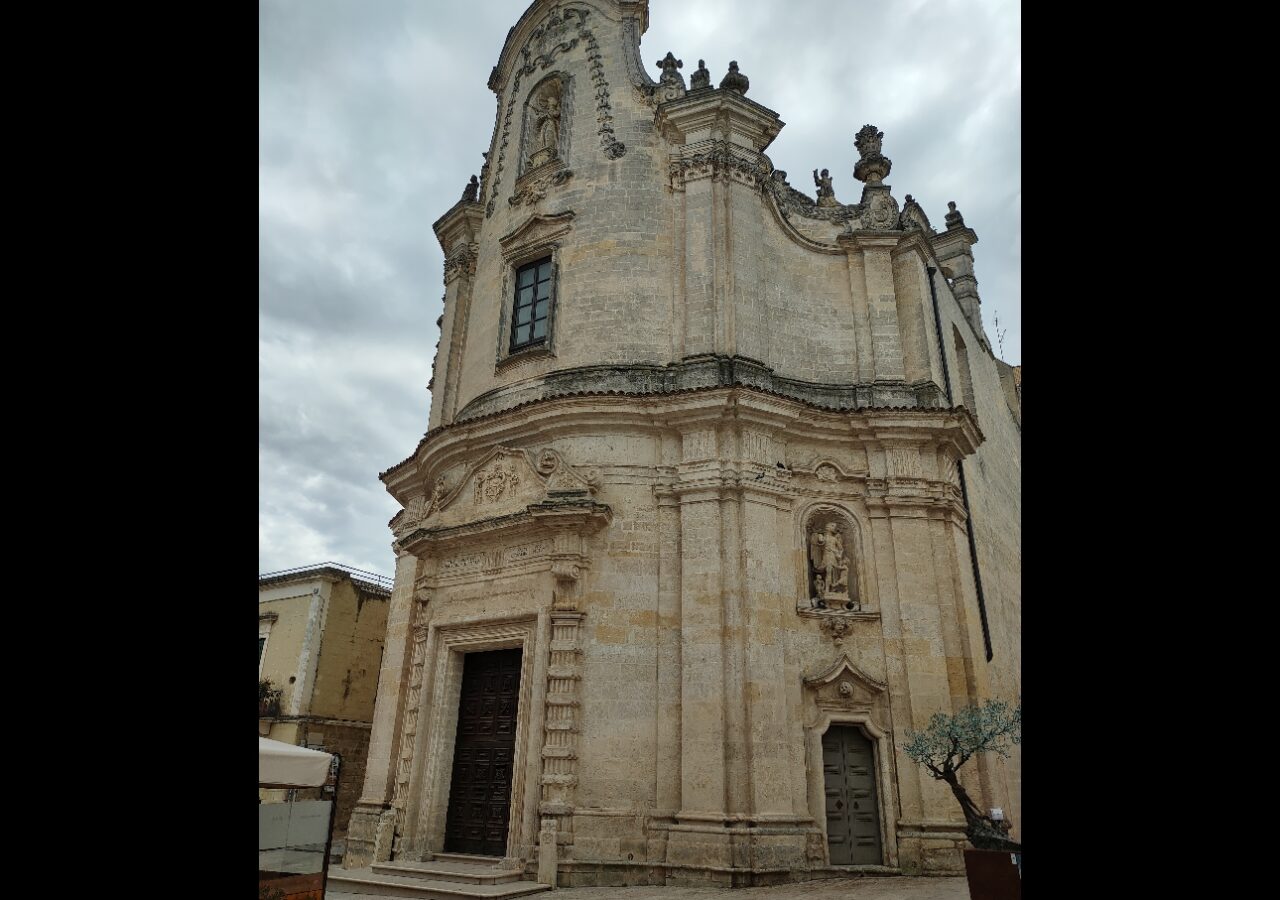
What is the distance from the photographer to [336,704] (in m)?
23.5

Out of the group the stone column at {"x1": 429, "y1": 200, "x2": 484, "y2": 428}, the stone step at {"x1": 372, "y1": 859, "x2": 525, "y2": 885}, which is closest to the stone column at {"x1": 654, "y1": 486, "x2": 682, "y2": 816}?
the stone step at {"x1": 372, "y1": 859, "x2": 525, "y2": 885}

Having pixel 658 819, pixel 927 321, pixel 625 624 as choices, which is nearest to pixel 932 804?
pixel 658 819

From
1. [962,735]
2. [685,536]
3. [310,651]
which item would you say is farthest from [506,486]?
[310,651]

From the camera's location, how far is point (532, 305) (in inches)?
650

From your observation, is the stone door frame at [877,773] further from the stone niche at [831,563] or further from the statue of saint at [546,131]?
the statue of saint at [546,131]

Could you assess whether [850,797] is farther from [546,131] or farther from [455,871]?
[546,131]

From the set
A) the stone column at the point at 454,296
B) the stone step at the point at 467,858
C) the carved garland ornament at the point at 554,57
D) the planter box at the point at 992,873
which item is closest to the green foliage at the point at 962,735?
the planter box at the point at 992,873

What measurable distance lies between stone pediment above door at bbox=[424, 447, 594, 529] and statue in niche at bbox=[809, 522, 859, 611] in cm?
387

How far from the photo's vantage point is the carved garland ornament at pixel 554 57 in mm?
17453

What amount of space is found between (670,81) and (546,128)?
319 cm

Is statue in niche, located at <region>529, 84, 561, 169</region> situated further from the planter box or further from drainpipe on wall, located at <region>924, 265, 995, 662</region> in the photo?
the planter box

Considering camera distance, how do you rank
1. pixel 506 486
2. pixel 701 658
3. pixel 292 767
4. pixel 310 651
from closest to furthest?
pixel 292 767, pixel 701 658, pixel 506 486, pixel 310 651

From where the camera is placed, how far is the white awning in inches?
316
